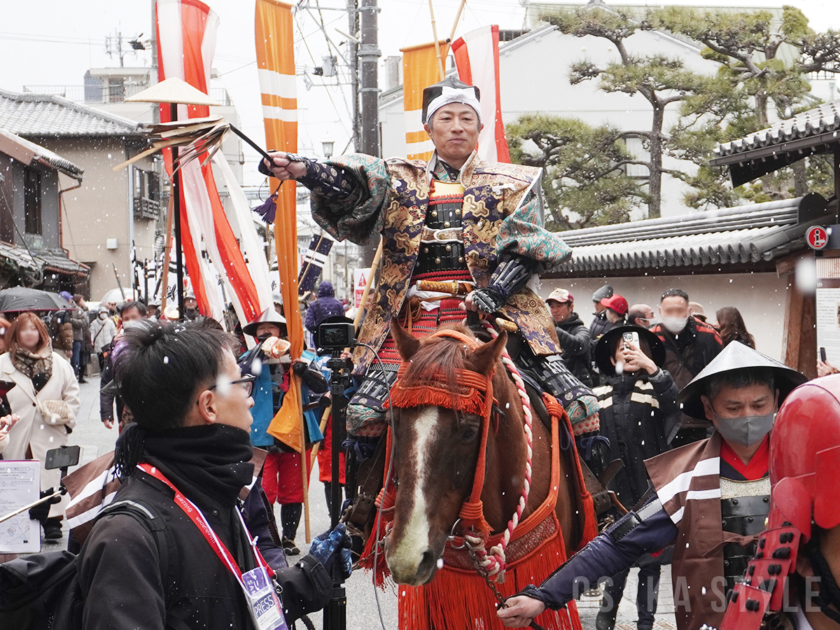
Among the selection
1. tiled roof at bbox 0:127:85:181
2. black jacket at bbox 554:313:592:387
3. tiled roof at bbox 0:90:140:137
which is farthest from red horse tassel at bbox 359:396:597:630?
tiled roof at bbox 0:90:140:137

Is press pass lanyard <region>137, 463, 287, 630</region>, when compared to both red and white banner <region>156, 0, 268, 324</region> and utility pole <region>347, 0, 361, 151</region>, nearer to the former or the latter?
red and white banner <region>156, 0, 268, 324</region>

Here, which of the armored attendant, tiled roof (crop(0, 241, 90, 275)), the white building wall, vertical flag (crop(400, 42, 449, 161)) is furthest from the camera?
the white building wall

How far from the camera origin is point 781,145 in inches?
355

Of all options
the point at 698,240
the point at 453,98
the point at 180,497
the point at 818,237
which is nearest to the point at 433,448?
the point at 180,497

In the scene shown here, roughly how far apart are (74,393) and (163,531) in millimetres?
6123

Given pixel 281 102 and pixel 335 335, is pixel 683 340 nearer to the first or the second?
pixel 281 102

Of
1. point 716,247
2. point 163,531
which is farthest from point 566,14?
point 163,531

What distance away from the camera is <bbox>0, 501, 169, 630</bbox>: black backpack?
2.06 meters

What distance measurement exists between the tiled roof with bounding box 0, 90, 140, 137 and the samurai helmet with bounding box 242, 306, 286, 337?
22.6 meters

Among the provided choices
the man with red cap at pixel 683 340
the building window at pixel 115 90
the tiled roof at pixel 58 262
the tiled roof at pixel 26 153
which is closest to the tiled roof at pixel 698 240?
the man with red cap at pixel 683 340

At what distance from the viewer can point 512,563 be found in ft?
11.3

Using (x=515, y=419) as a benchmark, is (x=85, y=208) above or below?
above

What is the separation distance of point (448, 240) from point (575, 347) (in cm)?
418

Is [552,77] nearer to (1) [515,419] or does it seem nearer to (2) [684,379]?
(2) [684,379]
